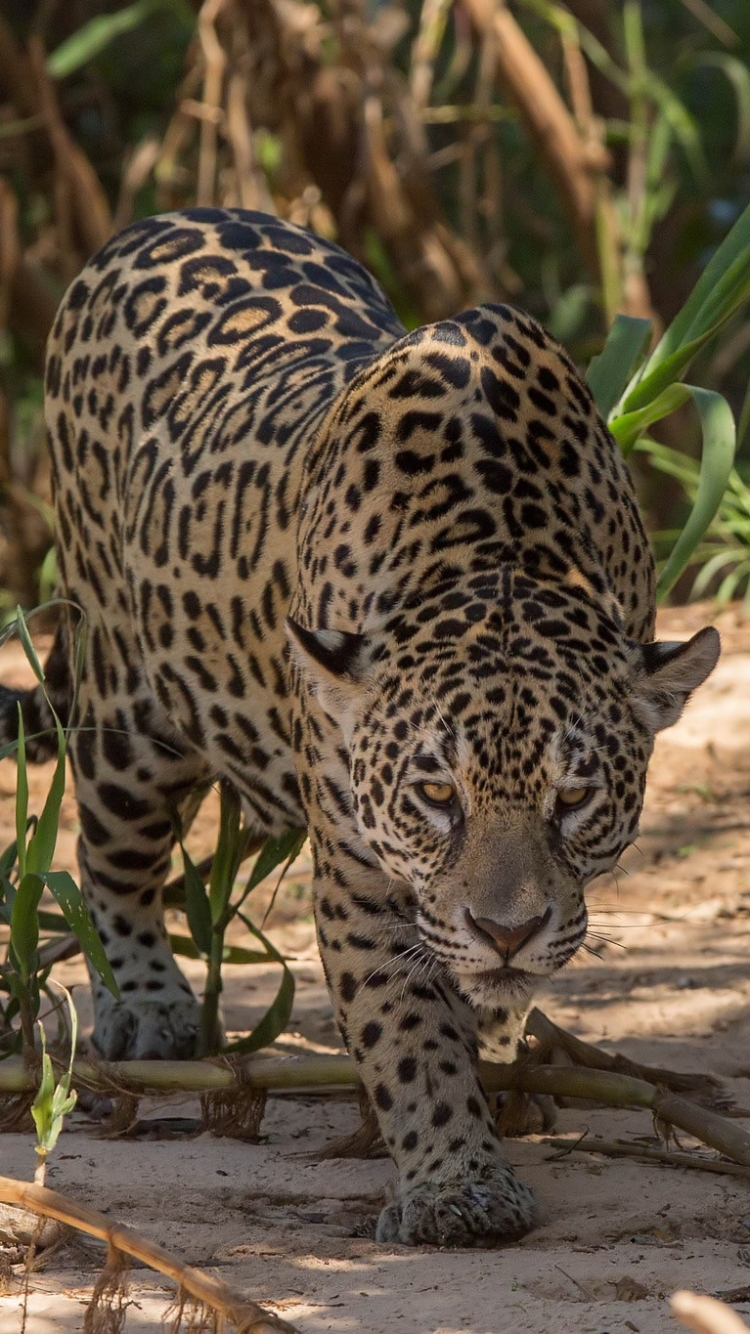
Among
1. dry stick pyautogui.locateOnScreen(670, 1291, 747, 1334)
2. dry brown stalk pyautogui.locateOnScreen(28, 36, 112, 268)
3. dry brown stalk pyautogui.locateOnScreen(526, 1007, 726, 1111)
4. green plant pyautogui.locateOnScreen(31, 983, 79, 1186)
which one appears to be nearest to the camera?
dry stick pyautogui.locateOnScreen(670, 1291, 747, 1334)

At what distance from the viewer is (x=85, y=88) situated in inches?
471

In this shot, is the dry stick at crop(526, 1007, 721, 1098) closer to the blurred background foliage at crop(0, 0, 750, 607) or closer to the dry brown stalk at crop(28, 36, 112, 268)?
the blurred background foliage at crop(0, 0, 750, 607)

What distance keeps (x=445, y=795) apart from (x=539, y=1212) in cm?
85

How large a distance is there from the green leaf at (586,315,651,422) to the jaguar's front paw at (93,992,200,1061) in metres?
1.94

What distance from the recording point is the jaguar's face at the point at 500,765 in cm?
323

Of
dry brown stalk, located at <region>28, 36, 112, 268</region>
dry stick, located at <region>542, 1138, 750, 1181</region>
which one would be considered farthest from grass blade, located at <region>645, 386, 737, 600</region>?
dry brown stalk, located at <region>28, 36, 112, 268</region>

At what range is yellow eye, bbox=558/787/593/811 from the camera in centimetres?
328

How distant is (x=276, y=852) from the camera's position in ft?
15.3

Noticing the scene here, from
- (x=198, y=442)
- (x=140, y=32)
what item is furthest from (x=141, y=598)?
(x=140, y=32)

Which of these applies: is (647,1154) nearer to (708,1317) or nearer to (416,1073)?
(416,1073)

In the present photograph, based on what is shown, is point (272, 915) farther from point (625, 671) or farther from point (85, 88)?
point (85, 88)

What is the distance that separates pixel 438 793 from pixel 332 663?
1.13 feet

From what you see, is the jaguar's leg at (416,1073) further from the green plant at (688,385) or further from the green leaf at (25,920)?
the green plant at (688,385)

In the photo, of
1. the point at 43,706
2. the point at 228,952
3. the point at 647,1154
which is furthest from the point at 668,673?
the point at 43,706
